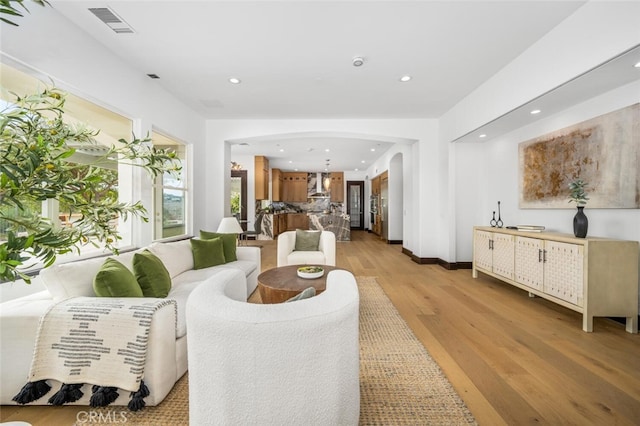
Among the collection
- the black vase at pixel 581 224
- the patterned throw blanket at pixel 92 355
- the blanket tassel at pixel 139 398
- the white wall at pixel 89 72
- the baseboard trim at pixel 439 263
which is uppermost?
the white wall at pixel 89 72

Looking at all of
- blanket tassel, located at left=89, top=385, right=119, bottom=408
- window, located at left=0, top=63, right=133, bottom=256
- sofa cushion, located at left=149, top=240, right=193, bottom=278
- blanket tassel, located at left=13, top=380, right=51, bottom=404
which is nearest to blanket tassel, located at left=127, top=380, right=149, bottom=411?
blanket tassel, located at left=89, top=385, right=119, bottom=408

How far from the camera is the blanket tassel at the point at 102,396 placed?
4.86 feet

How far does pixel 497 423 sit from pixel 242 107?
471cm

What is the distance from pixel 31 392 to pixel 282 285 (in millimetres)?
1619

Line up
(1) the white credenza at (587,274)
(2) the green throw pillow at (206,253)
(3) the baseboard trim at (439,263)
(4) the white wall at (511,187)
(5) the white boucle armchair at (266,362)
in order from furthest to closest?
(3) the baseboard trim at (439,263)
(2) the green throw pillow at (206,253)
(4) the white wall at (511,187)
(1) the white credenza at (587,274)
(5) the white boucle armchair at (266,362)

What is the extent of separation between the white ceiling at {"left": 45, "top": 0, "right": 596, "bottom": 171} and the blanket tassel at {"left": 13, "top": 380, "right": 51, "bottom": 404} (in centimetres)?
278

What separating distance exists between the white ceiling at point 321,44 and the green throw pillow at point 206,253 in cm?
211

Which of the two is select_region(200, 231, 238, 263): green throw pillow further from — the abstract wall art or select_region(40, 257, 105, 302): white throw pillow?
the abstract wall art

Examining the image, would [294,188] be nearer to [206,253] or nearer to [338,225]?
[338,225]

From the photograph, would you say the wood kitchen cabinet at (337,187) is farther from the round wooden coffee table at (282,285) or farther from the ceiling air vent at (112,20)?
the ceiling air vent at (112,20)

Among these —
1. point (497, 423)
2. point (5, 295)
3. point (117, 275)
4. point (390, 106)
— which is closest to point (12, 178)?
point (117, 275)

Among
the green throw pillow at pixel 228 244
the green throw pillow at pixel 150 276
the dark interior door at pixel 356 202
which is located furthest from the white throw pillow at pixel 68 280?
the dark interior door at pixel 356 202

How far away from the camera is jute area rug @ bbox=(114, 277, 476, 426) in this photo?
1.47 metres

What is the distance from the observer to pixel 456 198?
4664 mm
